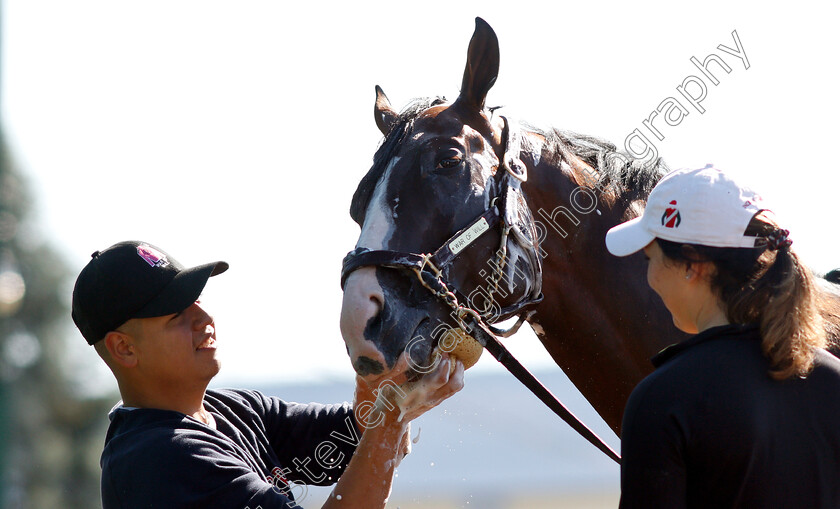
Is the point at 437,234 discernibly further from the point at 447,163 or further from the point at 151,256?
the point at 151,256

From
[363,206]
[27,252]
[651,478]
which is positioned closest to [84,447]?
[27,252]

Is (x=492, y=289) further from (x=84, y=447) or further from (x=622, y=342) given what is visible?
(x=84, y=447)

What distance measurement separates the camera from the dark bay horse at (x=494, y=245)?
A: 3002mm

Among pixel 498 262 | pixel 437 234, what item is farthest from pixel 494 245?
pixel 437 234

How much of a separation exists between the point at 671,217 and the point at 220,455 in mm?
1588

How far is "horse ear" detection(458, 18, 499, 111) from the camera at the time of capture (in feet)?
11.1

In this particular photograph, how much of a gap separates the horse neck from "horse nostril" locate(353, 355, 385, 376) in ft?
2.94

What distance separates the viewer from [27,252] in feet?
62.3

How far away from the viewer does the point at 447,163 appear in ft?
10.6

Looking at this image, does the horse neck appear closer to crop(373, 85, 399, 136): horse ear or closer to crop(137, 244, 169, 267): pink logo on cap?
crop(373, 85, 399, 136): horse ear

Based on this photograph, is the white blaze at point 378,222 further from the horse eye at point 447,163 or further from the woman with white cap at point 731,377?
the woman with white cap at point 731,377

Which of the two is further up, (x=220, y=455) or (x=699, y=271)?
(x=699, y=271)

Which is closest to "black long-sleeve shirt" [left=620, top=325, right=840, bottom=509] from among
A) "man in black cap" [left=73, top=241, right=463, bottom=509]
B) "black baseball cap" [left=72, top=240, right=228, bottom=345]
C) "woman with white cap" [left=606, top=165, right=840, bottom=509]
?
"woman with white cap" [left=606, top=165, right=840, bottom=509]

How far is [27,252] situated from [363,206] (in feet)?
59.6
